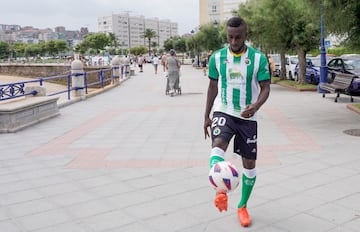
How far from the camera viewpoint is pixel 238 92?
152 inches

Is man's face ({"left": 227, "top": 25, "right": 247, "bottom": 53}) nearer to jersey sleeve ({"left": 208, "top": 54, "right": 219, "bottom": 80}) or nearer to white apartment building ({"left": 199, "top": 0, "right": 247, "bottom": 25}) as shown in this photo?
jersey sleeve ({"left": 208, "top": 54, "right": 219, "bottom": 80})

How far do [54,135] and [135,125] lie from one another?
1947 mm

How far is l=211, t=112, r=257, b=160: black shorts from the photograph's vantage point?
12.5ft

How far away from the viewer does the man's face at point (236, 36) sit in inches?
148

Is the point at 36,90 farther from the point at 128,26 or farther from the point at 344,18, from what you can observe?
the point at 128,26

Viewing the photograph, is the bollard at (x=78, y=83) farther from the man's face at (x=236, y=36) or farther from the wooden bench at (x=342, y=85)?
the man's face at (x=236, y=36)

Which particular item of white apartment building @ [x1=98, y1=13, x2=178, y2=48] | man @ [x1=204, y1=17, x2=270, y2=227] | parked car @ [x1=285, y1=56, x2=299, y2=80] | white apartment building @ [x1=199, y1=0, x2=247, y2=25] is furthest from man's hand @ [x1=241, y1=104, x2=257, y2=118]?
white apartment building @ [x1=98, y1=13, x2=178, y2=48]

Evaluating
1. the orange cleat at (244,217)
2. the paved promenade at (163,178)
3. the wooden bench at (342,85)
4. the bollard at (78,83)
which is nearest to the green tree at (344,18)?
the paved promenade at (163,178)

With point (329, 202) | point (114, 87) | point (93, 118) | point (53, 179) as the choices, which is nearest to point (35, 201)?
point (53, 179)

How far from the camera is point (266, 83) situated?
386cm

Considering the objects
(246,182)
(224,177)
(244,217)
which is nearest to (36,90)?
(246,182)

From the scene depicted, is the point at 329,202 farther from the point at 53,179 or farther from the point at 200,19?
the point at 200,19

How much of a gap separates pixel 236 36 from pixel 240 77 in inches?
13.8

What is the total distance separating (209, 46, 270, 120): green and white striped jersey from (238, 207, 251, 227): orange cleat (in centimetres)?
88
